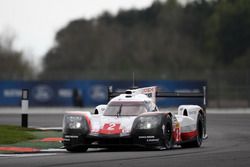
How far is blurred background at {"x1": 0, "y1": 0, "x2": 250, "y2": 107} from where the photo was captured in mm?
53875

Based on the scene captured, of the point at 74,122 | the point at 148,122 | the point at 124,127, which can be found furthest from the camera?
the point at 74,122

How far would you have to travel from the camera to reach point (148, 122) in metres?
16.9

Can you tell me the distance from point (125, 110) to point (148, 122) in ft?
3.30

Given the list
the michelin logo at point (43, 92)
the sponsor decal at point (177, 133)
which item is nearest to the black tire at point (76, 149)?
the sponsor decal at point (177, 133)

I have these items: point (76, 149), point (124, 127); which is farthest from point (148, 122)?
point (76, 149)

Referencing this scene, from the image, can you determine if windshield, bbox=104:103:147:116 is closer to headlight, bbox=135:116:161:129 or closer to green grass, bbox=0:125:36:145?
headlight, bbox=135:116:161:129

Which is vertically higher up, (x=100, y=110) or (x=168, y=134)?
(x=100, y=110)

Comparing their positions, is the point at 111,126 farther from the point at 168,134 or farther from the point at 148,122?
the point at 168,134

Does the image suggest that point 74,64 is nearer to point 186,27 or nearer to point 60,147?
point 186,27

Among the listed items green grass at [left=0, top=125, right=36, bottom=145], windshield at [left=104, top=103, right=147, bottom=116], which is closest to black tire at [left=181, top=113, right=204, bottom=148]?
windshield at [left=104, top=103, right=147, bottom=116]

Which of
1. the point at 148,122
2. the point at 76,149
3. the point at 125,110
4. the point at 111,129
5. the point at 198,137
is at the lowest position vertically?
the point at 76,149

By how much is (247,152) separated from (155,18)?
7001cm

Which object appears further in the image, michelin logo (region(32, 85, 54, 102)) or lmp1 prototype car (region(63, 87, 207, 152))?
michelin logo (region(32, 85, 54, 102))

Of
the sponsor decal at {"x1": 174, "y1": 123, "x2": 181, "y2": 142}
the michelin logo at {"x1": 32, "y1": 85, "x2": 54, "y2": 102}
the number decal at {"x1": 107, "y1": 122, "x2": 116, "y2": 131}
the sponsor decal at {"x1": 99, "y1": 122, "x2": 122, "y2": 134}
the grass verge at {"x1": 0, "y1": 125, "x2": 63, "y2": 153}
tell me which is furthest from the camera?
the michelin logo at {"x1": 32, "y1": 85, "x2": 54, "y2": 102}
